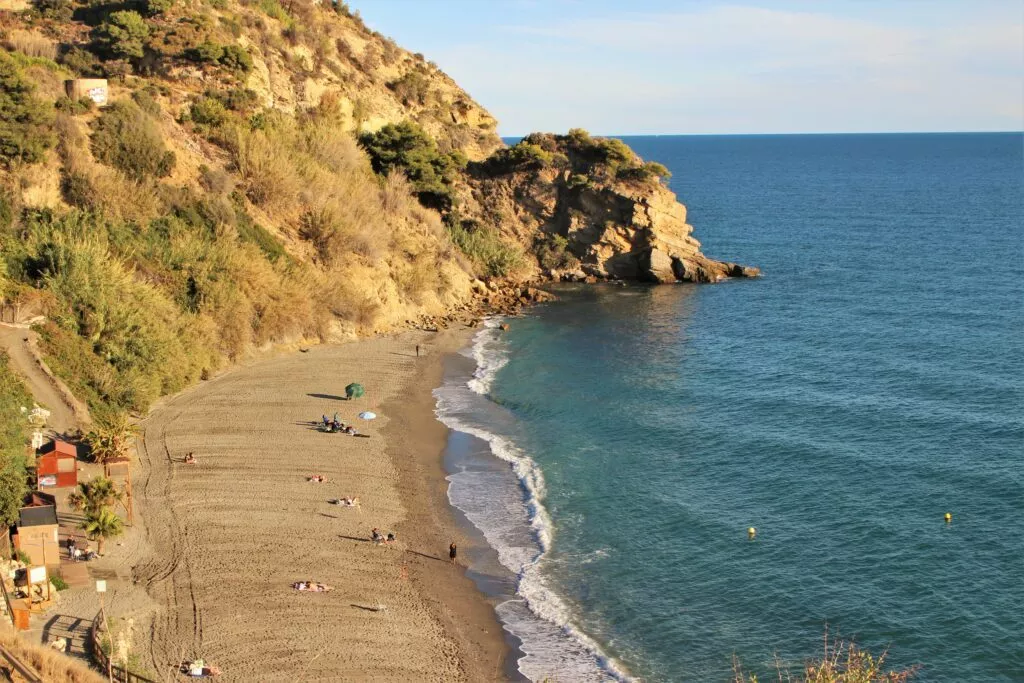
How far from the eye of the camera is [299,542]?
1212 inches

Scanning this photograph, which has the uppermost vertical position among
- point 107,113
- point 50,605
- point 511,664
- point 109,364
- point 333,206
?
point 107,113

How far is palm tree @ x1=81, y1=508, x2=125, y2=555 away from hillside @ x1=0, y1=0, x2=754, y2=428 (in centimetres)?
1043

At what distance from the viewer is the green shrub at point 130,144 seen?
184 ft

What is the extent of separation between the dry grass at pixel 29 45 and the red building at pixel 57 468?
4513 centimetres

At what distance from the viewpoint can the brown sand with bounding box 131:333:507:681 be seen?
81.8 feet

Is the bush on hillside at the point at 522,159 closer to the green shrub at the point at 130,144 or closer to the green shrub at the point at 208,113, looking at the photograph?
the green shrub at the point at 208,113

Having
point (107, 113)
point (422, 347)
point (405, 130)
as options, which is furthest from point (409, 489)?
point (405, 130)

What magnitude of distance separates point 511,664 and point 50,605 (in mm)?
12852

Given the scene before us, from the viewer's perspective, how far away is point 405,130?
76062mm

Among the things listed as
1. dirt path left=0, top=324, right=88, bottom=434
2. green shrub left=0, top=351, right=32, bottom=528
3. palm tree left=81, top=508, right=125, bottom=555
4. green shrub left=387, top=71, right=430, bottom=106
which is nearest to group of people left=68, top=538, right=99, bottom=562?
palm tree left=81, top=508, right=125, bottom=555

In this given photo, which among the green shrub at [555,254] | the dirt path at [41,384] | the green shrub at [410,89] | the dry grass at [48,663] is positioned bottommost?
the dry grass at [48,663]

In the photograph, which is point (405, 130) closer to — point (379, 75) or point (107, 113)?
point (379, 75)

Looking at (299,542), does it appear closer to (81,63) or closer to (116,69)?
(116,69)

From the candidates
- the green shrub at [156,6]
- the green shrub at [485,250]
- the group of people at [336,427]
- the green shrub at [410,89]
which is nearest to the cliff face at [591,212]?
the green shrub at [485,250]
